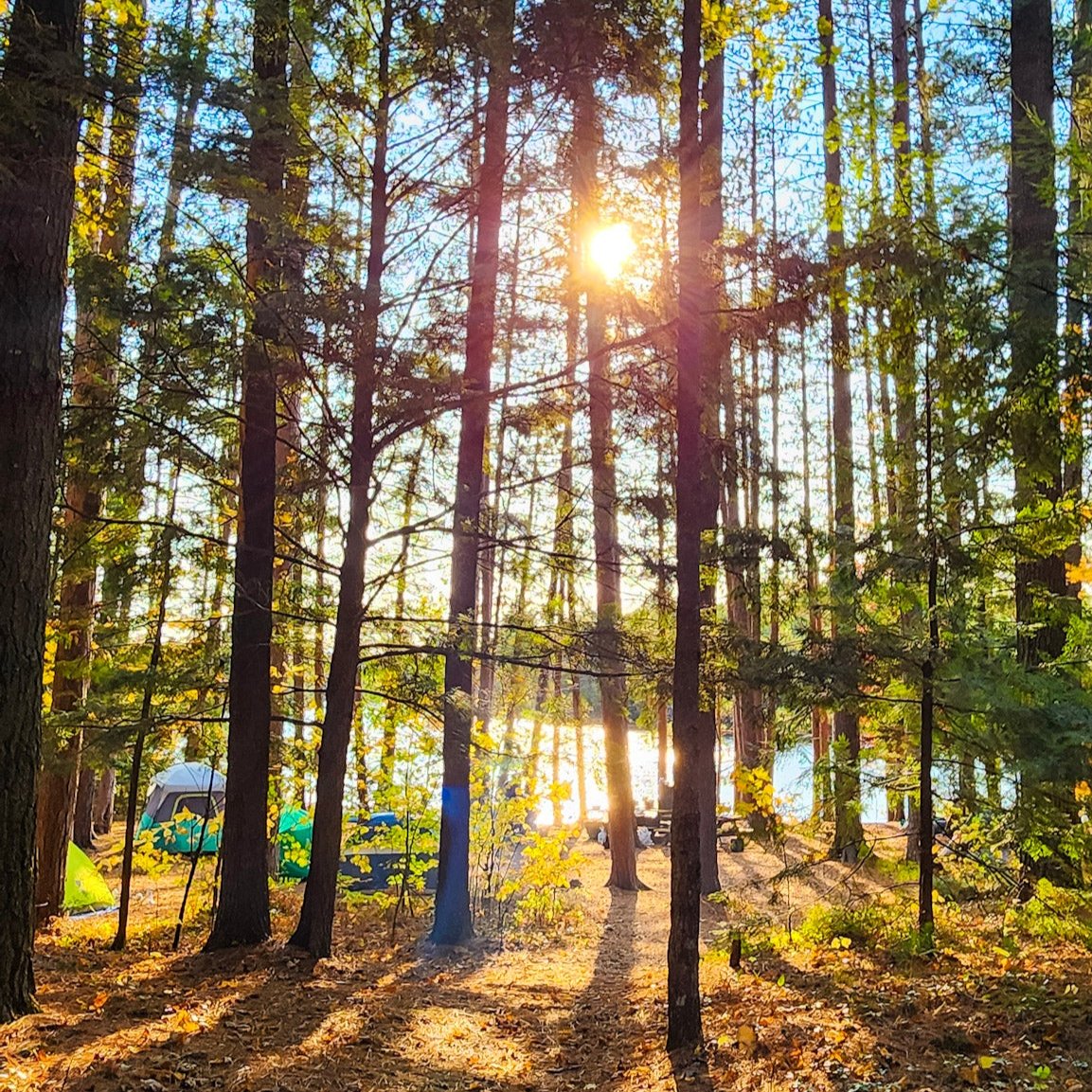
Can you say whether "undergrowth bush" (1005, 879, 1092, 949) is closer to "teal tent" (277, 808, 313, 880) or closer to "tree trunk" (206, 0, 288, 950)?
"tree trunk" (206, 0, 288, 950)

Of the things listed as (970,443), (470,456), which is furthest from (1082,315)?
(470,456)

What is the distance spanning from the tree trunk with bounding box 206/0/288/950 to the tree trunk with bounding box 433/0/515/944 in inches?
62.5

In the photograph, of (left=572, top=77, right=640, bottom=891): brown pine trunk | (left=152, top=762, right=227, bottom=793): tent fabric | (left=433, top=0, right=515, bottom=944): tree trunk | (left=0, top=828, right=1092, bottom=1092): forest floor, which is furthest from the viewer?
(left=152, top=762, right=227, bottom=793): tent fabric

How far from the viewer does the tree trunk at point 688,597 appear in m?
4.95

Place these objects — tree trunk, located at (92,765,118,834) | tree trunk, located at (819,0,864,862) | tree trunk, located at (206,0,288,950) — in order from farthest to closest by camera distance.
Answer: tree trunk, located at (92,765,118,834)
tree trunk, located at (206,0,288,950)
tree trunk, located at (819,0,864,862)

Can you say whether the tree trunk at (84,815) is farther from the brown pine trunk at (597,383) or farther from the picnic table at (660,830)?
the brown pine trunk at (597,383)

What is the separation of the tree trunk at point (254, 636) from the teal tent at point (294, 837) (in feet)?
12.2

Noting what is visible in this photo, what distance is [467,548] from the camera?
8.68 m

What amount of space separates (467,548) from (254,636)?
219 cm

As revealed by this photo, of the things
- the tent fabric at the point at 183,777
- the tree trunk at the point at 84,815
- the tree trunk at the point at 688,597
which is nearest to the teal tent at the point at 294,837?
the tent fabric at the point at 183,777

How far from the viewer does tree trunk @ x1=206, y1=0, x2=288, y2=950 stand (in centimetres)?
695

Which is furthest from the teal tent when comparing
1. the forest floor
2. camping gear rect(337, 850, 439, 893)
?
the forest floor

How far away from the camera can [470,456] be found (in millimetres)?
8867

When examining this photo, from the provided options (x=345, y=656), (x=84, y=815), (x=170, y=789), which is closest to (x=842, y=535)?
(x=345, y=656)
